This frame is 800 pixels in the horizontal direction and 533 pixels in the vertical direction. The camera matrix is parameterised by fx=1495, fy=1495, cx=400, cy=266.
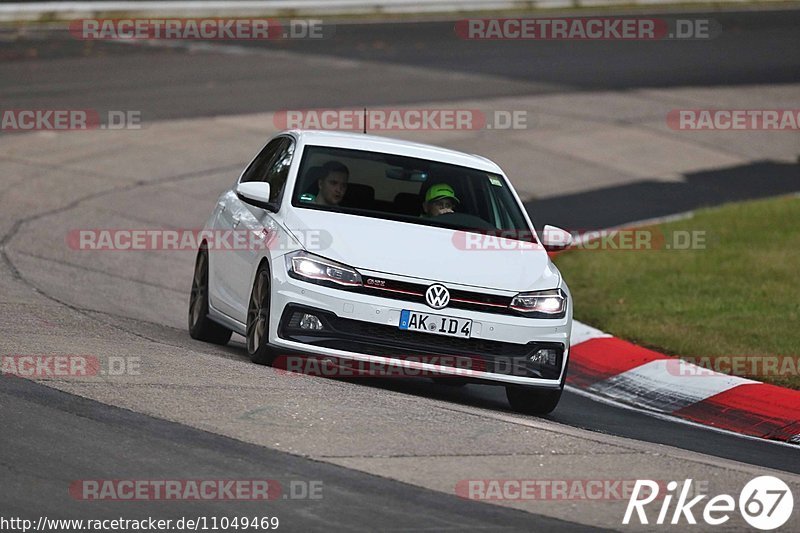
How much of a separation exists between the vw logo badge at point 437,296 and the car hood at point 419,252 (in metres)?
0.07

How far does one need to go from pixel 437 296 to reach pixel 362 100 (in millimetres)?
15370

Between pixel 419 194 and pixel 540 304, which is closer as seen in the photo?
pixel 540 304

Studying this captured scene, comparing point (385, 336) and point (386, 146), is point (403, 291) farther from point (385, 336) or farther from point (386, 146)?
point (386, 146)

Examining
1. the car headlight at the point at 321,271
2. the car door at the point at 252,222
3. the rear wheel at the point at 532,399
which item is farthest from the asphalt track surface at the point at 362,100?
the car door at the point at 252,222

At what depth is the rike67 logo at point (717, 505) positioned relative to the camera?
6.80m

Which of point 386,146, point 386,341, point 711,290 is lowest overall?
point 711,290

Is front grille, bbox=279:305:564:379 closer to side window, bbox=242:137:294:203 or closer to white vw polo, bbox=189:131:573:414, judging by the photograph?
white vw polo, bbox=189:131:573:414

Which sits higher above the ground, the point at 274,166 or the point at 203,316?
the point at 274,166

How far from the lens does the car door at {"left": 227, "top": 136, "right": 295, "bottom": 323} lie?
9.89 metres

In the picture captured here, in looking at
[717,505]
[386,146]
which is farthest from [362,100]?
[717,505]

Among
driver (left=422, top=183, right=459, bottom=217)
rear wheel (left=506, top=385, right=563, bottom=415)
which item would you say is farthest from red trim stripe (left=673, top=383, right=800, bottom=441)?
driver (left=422, top=183, right=459, bottom=217)

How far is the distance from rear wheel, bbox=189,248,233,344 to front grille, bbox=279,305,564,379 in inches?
76.0

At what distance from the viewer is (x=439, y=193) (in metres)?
10.3

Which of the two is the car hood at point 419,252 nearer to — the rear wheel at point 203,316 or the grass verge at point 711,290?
the rear wheel at point 203,316
